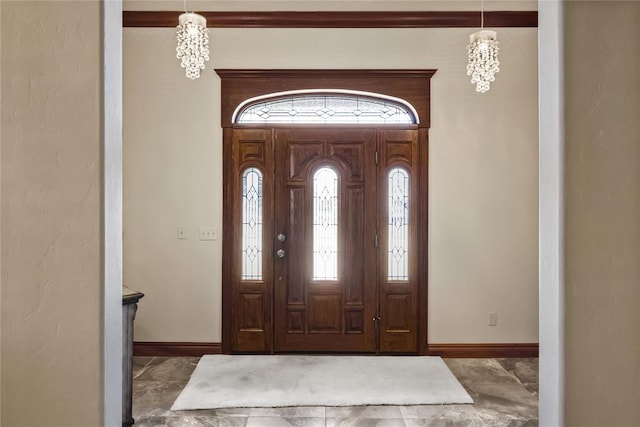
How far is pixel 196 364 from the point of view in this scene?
3.81 m

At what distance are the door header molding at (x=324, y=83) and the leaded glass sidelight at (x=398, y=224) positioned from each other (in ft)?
1.76

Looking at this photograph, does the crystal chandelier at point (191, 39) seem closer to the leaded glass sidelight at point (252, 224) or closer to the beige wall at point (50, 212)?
the leaded glass sidelight at point (252, 224)

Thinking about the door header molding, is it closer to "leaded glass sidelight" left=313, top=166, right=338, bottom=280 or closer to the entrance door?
the entrance door

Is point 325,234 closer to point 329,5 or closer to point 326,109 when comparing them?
point 326,109

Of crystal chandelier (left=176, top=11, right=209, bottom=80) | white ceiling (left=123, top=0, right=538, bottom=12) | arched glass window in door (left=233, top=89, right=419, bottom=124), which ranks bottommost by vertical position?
arched glass window in door (left=233, top=89, right=419, bottom=124)

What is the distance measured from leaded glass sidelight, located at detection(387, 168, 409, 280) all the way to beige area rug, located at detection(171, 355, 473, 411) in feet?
2.61

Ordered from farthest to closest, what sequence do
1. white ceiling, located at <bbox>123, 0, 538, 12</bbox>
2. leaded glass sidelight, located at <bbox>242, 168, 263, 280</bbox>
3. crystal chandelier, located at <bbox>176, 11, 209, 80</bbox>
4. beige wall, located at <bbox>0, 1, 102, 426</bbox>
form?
leaded glass sidelight, located at <bbox>242, 168, 263, 280</bbox>
white ceiling, located at <bbox>123, 0, 538, 12</bbox>
crystal chandelier, located at <bbox>176, 11, 209, 80</bbox>
beige wall, located at <bbox>0, 1, 102, 426</bbox>

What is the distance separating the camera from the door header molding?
400cm

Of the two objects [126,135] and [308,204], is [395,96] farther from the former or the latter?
[126,135]

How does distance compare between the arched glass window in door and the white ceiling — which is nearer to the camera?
the white ceiling
